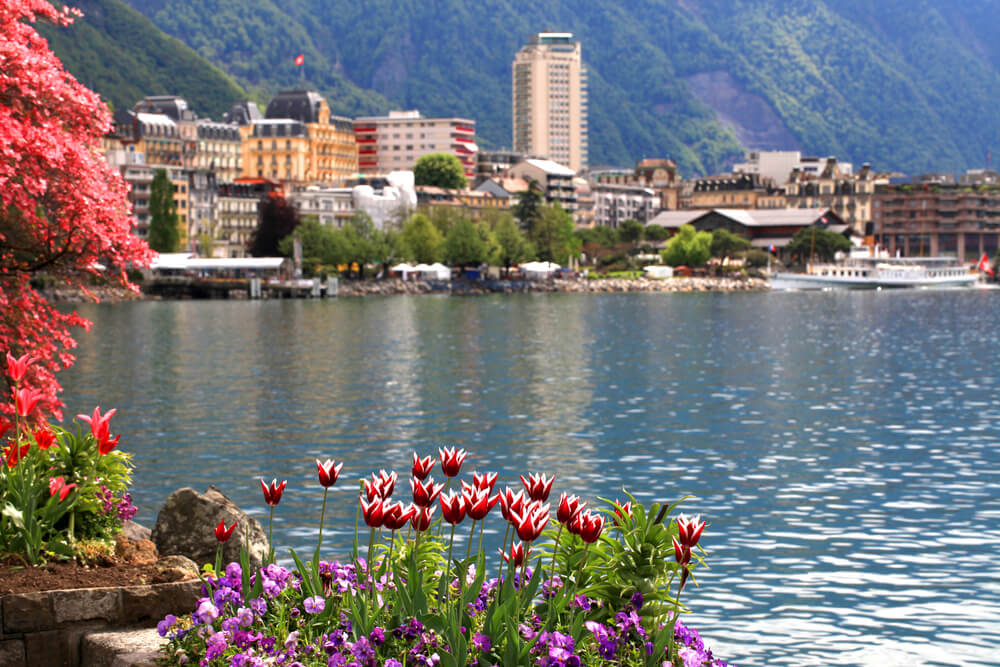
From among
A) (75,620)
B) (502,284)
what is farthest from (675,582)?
(502,284)

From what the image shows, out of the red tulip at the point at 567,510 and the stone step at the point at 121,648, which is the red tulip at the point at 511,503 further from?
the stone step at the point at 121,648

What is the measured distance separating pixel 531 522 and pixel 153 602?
13.5ft

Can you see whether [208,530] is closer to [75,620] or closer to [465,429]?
[75,620]

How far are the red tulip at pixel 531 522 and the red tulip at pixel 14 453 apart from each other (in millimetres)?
5842

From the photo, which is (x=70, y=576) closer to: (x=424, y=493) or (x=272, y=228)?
(x=424, y=493)

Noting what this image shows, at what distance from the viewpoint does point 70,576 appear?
39.3ft

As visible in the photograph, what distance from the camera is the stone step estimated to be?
10461mm

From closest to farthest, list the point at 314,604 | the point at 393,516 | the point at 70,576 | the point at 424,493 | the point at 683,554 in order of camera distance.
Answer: the point at 683,554
the point at 393,516
the point at 424,493
the point at 314,604
the point at 70,576

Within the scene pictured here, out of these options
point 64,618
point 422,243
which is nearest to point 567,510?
point 64,618

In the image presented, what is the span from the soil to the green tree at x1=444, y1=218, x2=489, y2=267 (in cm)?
18492

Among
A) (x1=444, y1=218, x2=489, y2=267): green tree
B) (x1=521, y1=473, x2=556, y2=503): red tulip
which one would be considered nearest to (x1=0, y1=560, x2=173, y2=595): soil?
(x1=521, y1=473, x2=556, y2=503): red tulip

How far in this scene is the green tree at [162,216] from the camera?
170 metres

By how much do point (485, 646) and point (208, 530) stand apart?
631 cm

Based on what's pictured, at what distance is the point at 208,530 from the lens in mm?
15086
